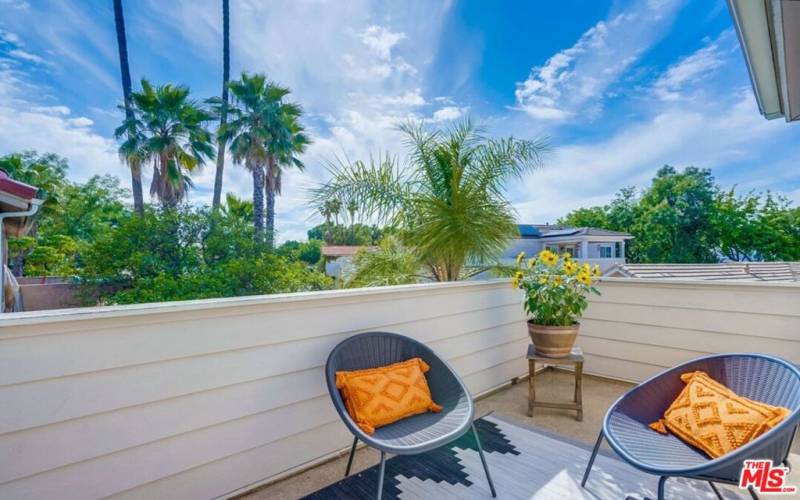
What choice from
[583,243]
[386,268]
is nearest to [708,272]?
[386,268]

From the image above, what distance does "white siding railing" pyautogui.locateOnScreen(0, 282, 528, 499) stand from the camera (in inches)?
50.3

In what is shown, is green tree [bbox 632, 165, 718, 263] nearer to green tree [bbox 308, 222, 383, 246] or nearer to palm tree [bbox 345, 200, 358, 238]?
green tree [bbox 308, 222, 383, 246]

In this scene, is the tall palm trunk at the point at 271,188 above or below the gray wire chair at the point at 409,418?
above

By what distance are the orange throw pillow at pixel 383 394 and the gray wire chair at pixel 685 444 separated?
33.2 inches

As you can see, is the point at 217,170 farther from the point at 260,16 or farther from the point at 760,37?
the point at 760,37

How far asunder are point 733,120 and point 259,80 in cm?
1282

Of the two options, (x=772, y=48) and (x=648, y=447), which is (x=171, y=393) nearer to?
(x=648, y=447)

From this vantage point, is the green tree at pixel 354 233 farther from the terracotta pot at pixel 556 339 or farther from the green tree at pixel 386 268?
the terracotta pot at pixel 556 339

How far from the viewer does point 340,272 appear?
4145 mm

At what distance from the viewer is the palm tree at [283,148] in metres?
10.4

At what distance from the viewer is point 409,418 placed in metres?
1.79

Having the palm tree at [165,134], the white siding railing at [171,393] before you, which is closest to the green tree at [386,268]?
the white siding railing at [171,393]

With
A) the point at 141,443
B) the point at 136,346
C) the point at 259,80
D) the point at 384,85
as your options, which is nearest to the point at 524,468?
the point at 141,443

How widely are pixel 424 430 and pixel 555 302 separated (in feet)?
4.78
